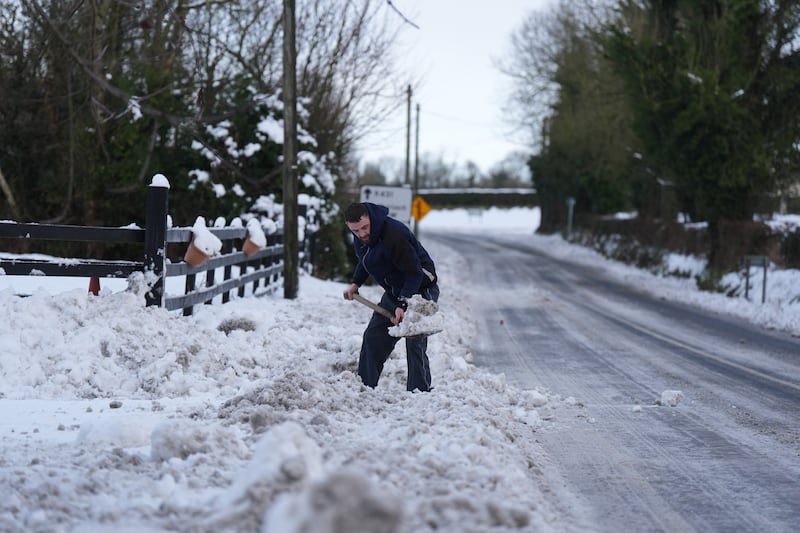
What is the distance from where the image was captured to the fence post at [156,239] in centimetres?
933

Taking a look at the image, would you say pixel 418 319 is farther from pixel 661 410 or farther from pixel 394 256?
pixel 661 410

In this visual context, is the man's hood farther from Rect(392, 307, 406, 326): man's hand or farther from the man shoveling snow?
Rect(392, 307, 406, 326): man's hand

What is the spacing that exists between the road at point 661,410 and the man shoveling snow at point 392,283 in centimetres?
124

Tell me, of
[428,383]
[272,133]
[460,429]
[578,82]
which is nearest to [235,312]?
[428,383]

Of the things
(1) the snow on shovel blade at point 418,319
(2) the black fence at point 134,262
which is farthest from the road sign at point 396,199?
(1) the snow on shovel blade at point 418,319

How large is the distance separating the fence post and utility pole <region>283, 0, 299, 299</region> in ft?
19.1

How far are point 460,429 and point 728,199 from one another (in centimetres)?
2220

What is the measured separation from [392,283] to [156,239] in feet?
9.69

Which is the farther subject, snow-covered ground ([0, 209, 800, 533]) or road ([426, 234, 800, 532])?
road ([426, 234, 800, 532])

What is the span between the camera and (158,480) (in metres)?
4.70

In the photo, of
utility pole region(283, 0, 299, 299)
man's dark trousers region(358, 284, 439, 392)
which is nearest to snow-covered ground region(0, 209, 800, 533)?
man's dark trousers region(358, 284, 439, 392)

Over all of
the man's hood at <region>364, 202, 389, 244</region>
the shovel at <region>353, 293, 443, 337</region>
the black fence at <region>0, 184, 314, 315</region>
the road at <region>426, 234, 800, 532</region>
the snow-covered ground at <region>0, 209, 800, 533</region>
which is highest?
the man's hood at <region>364, 202, 389, 244</region>

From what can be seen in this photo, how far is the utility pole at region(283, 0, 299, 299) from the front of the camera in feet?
49.4

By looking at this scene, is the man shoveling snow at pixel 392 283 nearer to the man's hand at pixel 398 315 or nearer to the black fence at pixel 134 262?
the man's hand at pixel 398 315
